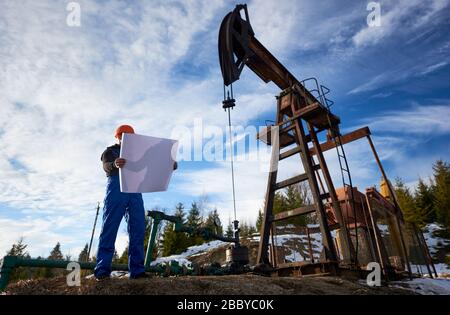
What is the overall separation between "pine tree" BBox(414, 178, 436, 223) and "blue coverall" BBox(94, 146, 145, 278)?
40130 mm

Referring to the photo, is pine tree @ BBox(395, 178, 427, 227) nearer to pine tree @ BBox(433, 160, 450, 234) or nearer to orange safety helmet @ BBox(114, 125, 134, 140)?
pine tree @ BBox(433, 160, 450, 234)

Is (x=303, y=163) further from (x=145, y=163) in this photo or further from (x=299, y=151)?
(x=145, y=163)

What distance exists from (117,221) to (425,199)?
4388cm

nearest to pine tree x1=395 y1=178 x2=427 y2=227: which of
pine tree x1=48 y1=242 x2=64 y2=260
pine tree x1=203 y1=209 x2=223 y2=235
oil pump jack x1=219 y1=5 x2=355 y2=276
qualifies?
pine tree x1=203 y1=209 x2=223 y2=235

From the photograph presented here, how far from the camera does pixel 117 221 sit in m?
3.39

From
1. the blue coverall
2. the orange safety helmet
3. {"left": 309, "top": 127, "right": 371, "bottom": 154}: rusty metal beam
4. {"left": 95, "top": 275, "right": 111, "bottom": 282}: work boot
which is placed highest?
{"left": 309, "top": 127, "right": 371, "bottom": 154}: rusty metal beam

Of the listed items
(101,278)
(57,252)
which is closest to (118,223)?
(101,278)

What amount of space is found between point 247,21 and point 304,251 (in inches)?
962

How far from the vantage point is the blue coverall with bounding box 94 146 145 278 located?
3.25 metres

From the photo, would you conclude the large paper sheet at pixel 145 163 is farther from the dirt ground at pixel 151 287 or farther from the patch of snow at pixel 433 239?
the patch of snow at pixel 433 239

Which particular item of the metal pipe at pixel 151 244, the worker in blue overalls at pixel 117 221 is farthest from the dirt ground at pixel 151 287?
the metal pipe at pixel 151 244

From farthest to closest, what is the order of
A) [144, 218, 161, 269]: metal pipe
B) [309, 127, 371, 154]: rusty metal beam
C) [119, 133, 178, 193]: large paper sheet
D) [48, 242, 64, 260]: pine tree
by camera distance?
1. [48, 242, 64, 260]: pine tree
2. [309, 127, 371, 154]: rusty metal beam
3. [144, 218, 161, 269]: metal pipe
4. [119, 133, 178, 193]: large paper sheet
